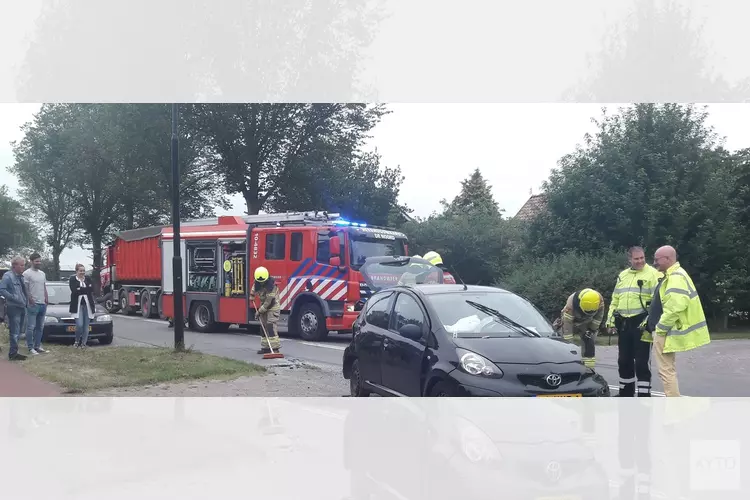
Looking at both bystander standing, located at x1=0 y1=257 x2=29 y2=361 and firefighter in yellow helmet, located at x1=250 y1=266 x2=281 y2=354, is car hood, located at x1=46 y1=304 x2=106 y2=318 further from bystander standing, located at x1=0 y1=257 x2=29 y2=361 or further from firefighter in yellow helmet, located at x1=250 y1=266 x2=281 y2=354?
firefighter in yellow helmet, located at x1=250 y1=266 x2=281 y2=354

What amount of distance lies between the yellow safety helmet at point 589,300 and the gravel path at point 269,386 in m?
2.61

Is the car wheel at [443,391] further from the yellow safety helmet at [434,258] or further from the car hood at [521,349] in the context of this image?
the yellow safety helmet at [434,258]

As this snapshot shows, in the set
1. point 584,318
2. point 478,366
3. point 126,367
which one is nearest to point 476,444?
point 478,366

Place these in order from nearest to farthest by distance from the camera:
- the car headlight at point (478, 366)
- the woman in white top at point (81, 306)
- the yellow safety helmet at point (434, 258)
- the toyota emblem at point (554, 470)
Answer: the toyota emblem at point (554, 470)
the car headlight at point (478, 366)
the yellow safety helmet at point (434, 258)
the woman in white top at point (81, 306)

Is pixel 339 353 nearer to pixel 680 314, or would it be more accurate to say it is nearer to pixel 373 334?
pixel 373 334

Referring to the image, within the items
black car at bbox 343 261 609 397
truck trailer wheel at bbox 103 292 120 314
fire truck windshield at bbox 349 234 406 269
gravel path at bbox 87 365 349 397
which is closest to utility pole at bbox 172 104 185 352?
gravel path at bbox 87 365 349 397

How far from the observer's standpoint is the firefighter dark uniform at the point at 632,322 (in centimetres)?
704

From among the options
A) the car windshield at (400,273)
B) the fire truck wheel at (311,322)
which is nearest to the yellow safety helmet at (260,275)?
the fire truck wheel at (311,322)

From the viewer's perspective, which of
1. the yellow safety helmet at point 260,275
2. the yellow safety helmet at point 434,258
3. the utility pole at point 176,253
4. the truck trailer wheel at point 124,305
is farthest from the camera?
the truck trailer wheel at point 124,305

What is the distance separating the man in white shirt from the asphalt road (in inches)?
31.5

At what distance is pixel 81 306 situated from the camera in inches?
295
